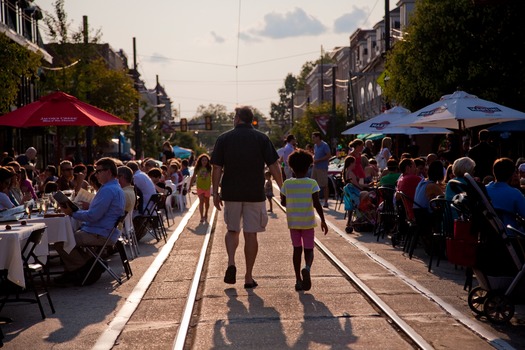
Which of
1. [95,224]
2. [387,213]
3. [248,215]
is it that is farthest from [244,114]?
[387,213]

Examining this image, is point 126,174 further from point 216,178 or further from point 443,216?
point 443,216

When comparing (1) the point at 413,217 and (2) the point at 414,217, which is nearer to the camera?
(2) the point at 414,217

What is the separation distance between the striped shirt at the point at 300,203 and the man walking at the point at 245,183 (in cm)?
30

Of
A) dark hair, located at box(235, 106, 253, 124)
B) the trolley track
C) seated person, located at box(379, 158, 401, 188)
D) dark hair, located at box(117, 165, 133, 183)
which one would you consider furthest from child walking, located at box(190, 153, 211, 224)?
dark hair, located at box(235, 106, 253, 124)

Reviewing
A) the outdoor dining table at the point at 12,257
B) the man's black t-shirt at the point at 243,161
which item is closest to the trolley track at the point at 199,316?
the outdoor dining table at the point at 12,257

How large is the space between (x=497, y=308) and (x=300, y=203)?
2876 millimetres

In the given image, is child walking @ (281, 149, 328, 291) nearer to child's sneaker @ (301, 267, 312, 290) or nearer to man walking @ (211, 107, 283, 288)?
child's sneaker @ (301, 267, 312, 290)

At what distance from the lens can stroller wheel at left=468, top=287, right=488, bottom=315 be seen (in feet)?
29.4

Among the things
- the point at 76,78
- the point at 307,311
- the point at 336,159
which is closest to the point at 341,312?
the point at 307,311

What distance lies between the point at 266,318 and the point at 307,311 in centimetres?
55

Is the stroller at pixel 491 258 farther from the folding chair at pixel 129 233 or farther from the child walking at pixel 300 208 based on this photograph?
the folding chair at pixel 129 233

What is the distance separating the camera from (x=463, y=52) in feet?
99.5

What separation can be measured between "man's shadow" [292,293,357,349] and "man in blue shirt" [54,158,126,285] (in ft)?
10.2

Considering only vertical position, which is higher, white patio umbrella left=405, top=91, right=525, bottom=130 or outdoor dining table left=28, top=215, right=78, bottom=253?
white patio umbrella left=405, top=91, right=525, bottom=130
